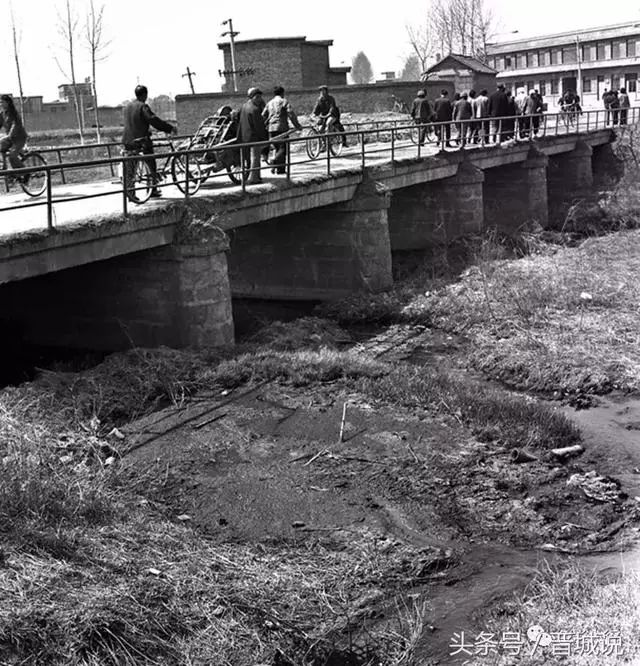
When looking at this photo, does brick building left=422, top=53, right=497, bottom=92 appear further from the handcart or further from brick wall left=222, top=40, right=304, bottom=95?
the handcart

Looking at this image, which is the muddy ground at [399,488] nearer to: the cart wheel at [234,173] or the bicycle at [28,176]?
the bicycle at [28,176]

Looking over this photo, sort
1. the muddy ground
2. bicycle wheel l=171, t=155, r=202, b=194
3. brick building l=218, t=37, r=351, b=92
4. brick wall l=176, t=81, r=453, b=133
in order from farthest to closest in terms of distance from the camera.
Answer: brick building l=218, t=37, r=351, b=92 < brick wall l=176, t=81, r=453, b=133 < bicycle wheel l=171, t=155, r=202, b=194 < the muddy ground

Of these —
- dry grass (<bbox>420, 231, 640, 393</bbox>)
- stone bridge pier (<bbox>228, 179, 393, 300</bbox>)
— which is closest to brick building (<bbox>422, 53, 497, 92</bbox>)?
dry grass (<bbox>420, 231, 640, 393</bbox>)

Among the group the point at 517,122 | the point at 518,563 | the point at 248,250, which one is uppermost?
the point at 517,122

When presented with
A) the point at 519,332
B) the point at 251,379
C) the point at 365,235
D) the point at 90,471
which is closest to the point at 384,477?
the point at 90,471

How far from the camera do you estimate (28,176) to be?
16.3m

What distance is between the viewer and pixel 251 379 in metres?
14.2

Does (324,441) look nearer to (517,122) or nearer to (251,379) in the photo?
(251,379)

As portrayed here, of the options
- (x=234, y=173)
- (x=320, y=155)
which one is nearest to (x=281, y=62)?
(x=320, y=155)

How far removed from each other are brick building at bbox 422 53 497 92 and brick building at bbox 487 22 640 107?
21696 mm

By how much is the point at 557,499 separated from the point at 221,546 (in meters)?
3.60

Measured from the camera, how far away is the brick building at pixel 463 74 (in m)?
49.2

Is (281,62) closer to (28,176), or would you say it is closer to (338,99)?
(338,99)

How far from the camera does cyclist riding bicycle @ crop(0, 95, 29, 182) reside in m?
15.8
